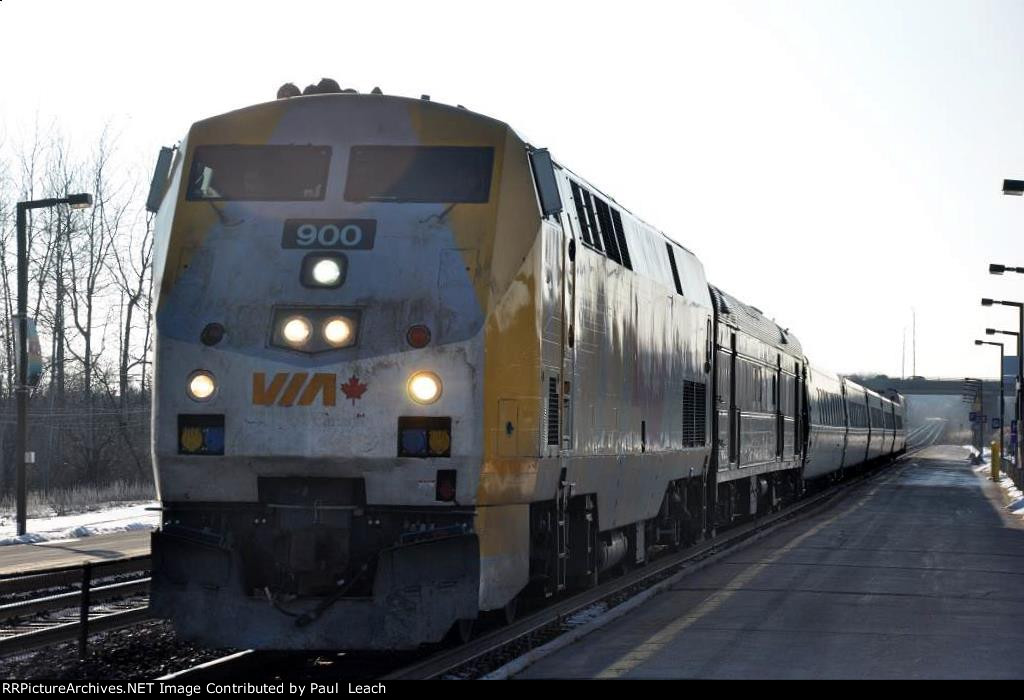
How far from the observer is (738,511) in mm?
24328

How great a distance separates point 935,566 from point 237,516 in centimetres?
1100

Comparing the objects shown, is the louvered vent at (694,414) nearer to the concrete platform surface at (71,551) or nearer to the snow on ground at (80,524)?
the concrete platform surface at (71,551)

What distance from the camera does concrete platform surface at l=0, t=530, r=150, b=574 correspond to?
20.2 meters

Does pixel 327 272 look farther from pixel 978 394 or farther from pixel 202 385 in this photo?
pixel 978 394

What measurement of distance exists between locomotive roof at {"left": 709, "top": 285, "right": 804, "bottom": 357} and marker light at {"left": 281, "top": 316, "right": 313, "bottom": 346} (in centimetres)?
1191

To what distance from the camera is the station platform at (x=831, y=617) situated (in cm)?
1012

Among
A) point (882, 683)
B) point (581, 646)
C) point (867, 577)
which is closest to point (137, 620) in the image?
point (581, 646)

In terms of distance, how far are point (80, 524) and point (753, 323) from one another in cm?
1422

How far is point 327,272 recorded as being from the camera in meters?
10.1

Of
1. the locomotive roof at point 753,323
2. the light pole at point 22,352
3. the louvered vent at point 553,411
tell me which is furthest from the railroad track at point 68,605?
the light pole at point 22,352

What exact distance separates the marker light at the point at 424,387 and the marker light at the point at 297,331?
775 mm

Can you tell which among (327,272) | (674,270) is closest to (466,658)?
(327,272)

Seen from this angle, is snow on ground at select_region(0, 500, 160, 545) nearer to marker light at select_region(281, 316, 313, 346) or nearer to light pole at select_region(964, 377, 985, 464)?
marker light at select_region(281, 316, 313, 346)

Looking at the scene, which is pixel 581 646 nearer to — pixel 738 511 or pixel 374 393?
pixel 374 393
